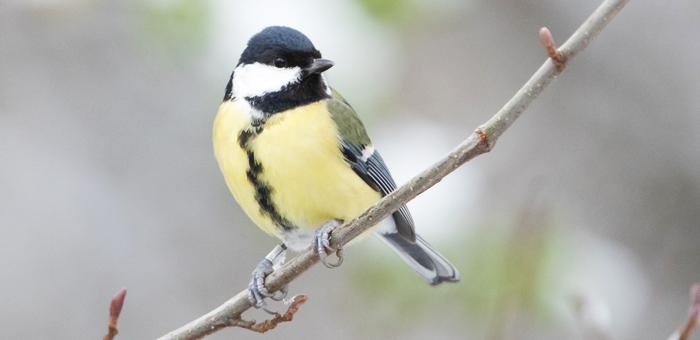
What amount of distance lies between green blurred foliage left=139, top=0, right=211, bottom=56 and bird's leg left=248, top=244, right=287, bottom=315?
0.71 meters

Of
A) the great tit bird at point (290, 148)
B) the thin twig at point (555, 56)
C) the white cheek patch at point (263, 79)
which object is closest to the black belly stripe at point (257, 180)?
the great tit bird at point (290, 148)

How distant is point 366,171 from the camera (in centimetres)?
294

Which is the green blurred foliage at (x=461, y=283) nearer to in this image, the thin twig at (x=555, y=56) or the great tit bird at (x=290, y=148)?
the great tit bird at (x=290, y=148)

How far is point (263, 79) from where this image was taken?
113 inches

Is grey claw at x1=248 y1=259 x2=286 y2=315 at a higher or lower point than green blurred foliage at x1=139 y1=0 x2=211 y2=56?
lower

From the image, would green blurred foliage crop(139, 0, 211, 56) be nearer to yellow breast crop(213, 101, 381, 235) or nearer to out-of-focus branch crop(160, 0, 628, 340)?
yellow breast crop(213, 101, 381, 235)

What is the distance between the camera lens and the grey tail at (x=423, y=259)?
3.10 meters

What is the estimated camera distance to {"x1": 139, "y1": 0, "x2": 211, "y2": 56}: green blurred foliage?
3.17 metres

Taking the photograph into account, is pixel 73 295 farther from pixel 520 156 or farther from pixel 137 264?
pixel 520 156

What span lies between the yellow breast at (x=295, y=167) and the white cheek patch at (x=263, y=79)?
61mm

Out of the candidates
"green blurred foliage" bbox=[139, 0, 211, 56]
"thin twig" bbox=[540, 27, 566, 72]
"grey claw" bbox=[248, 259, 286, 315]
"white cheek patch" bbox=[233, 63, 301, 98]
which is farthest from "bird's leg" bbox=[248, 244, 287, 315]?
"thin twig" bbox=[540, 27, 566, 72]

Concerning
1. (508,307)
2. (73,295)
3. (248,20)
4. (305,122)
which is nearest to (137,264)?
(73,295)

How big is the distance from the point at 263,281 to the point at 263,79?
60cm

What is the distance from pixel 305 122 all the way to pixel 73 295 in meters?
1.88
